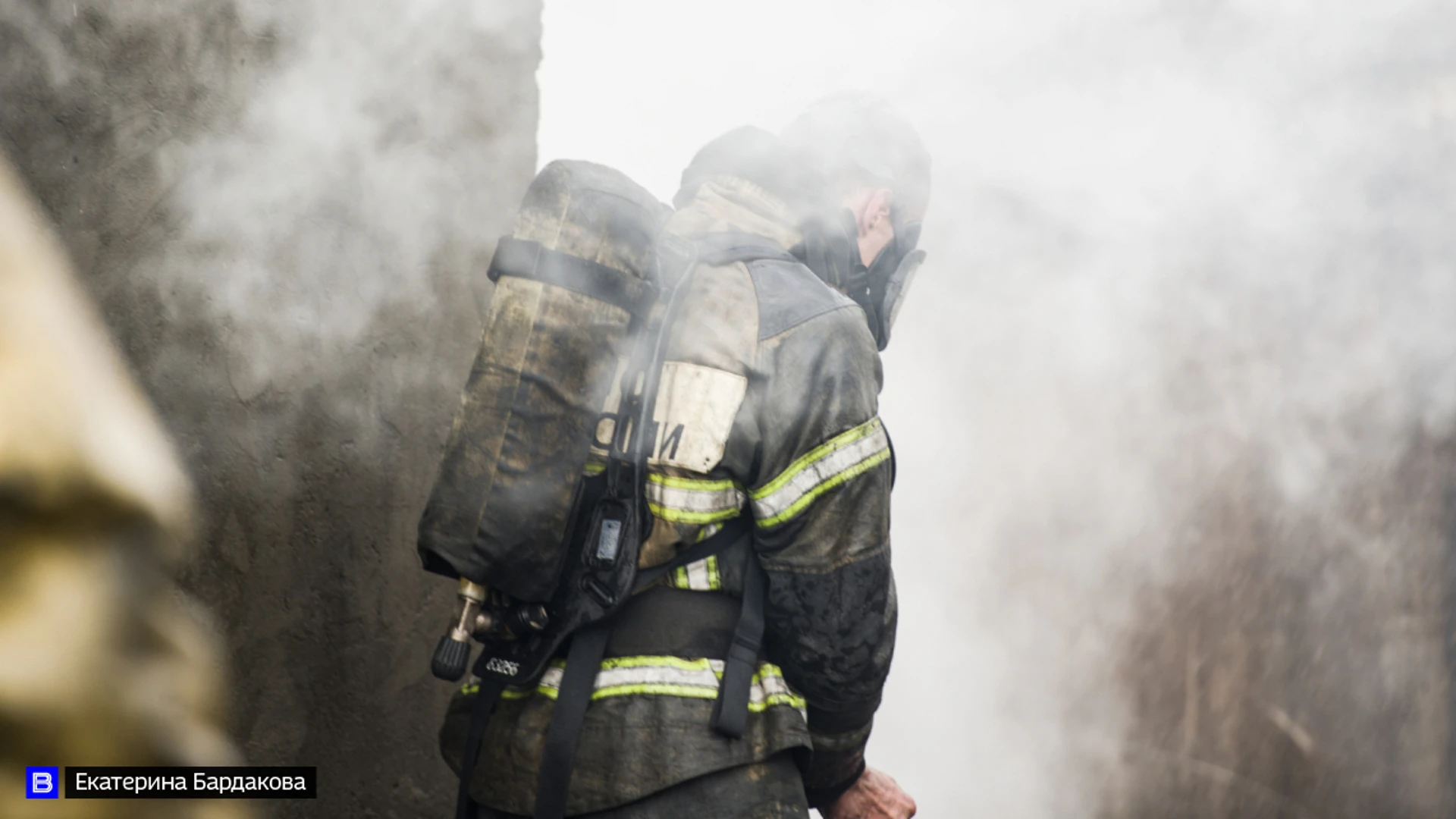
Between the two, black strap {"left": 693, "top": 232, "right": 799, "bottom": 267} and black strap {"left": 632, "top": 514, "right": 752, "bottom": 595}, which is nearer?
black strap {"left": 632, "top": 514, "right": 752, "bottom": 595}

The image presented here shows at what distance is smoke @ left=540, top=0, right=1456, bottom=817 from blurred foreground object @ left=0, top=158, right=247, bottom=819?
2784 millimetres

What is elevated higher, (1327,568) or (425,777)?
(1327,568)

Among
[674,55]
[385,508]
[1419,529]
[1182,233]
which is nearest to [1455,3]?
[1182,233]

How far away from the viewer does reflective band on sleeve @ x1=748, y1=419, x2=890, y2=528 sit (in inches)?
63.0

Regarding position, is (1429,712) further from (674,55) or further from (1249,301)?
(674,55)

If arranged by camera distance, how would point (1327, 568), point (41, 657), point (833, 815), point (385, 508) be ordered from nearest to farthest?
1. point (41, 657)
2. point (833, 815)
3. point (385, 508)
4. point (1327, 568)

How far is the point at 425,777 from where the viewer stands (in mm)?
2691

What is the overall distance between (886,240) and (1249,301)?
5.49 ft

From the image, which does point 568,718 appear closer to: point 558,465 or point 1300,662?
point 558,465

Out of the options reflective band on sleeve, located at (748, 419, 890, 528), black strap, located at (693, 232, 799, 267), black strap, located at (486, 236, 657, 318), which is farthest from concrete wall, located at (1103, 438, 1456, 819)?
black strap, located at (486, 236, 657, 318)

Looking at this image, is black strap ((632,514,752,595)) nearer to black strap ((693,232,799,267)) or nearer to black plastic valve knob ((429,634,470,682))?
black plastic valve knob ((429,634,470,682))

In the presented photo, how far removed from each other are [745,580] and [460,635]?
18.9 inches

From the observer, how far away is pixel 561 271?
149 centimetres

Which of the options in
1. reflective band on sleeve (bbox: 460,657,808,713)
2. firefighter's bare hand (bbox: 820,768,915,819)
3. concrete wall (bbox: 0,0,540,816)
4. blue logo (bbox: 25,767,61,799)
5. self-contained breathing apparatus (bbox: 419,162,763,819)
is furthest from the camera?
concrete wall (bbox: 0,0,540,816)
